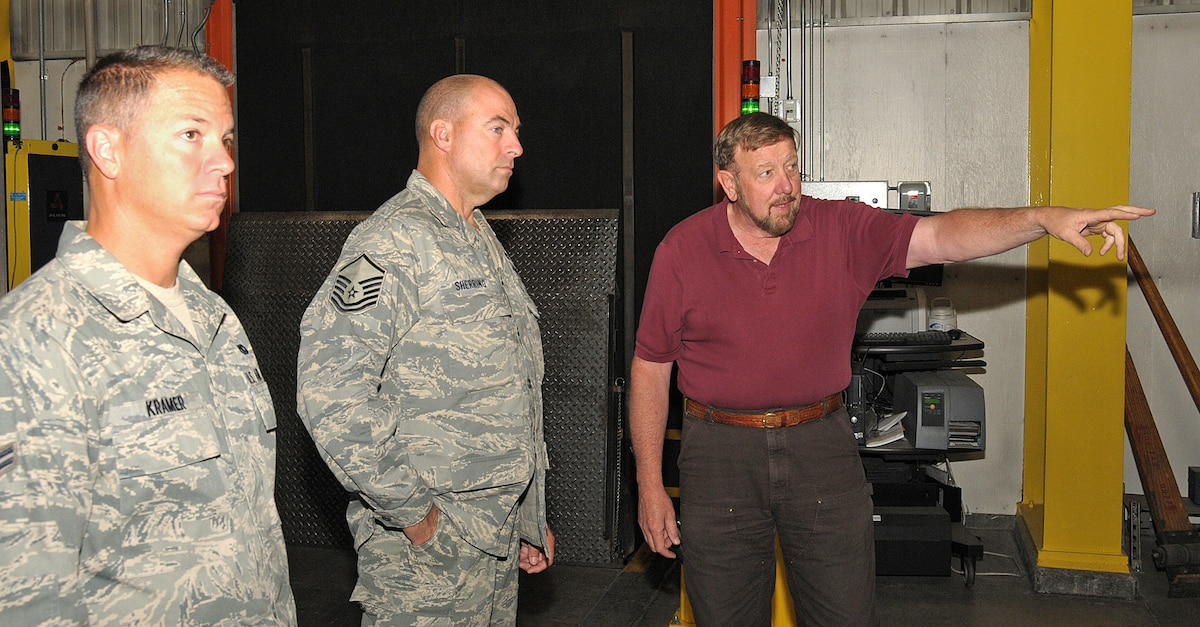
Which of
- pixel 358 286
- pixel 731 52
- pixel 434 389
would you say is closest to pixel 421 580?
pixel 434 389

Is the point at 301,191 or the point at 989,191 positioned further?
the point at 989,191

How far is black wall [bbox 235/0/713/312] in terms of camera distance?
4.39m

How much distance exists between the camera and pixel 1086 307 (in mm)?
4145

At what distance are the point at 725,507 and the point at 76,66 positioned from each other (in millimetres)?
6194

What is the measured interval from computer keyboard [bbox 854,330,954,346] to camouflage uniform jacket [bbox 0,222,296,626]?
3.17 meters

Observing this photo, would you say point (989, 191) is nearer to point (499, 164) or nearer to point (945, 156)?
point (945, 156)

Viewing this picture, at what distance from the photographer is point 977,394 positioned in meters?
4.14

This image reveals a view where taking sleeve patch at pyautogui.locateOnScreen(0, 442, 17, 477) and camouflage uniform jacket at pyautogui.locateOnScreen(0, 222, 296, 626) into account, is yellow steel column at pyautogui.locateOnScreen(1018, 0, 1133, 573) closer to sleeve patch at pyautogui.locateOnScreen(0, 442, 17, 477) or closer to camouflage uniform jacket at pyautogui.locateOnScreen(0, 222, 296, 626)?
camouflage uniform jacket at pyautogui.locateOnScreen(0, 222, 296, 626)

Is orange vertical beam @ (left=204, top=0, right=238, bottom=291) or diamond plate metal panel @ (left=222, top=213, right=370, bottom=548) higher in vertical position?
orange vertical beam @ (left=204, top=0, right=238, bottom=291)

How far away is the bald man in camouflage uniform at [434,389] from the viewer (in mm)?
1976

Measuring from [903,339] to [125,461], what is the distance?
3573 mm

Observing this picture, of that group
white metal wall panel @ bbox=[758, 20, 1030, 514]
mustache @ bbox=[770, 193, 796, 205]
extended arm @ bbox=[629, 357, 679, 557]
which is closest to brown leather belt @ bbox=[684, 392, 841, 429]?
extended arm @ bbox=[629, 357, 679, 557]

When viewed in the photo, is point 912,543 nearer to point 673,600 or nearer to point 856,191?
point 673,600

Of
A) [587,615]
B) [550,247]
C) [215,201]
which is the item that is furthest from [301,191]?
[215,201]
